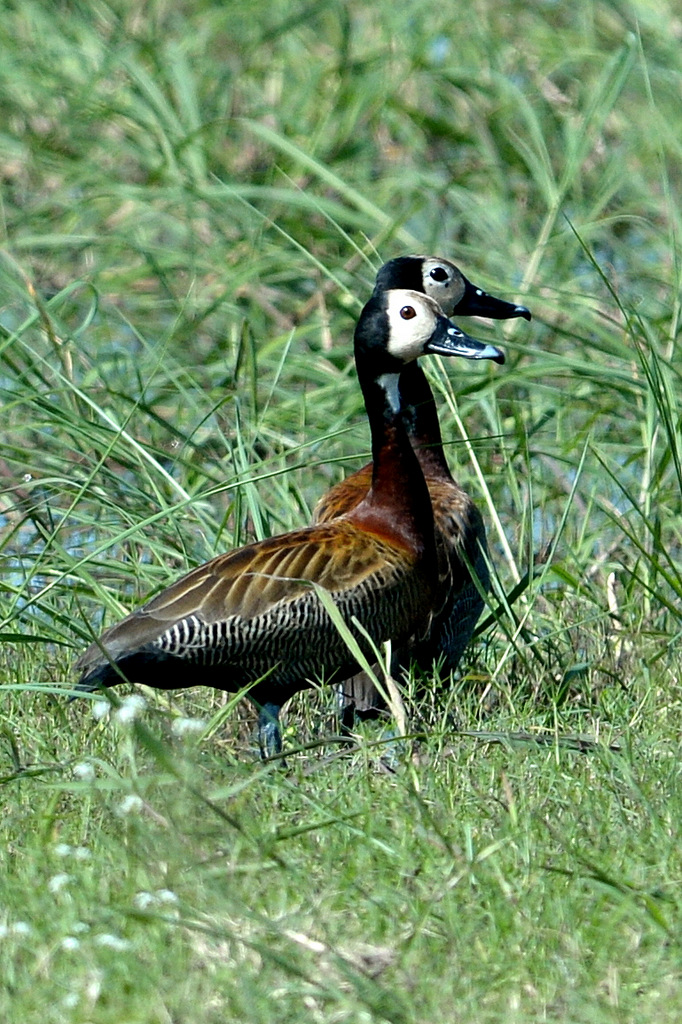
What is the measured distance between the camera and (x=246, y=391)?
6324 mm

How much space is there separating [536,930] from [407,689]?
1.65m

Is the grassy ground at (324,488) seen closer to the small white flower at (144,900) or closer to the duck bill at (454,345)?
the small white flower at (144,900)

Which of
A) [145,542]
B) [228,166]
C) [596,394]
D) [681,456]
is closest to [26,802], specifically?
[145,542]

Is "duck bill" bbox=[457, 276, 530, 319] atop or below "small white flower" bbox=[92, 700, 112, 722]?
atop

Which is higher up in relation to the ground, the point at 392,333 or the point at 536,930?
the point at 392,333

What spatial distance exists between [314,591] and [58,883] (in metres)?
1.45

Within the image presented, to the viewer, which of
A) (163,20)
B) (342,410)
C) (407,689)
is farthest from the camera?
(163,20)

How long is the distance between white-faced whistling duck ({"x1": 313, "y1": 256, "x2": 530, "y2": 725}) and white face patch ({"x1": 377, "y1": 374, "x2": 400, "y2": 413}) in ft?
0.19

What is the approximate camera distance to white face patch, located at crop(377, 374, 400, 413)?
4859 millimetres

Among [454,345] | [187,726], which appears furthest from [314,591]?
[187,726]

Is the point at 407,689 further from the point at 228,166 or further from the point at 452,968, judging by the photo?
the point at 228,166

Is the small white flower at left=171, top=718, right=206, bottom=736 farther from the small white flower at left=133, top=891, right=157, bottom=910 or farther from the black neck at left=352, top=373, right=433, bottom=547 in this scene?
the black neck at left=352, top=373, right=433, bottom=547

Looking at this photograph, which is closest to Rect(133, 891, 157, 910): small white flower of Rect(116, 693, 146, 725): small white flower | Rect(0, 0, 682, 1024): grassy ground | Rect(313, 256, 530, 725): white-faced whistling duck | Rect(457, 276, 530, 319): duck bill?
Rect(0, 0, 682, 1024): grassy ground

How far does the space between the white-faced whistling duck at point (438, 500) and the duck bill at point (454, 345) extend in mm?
208
